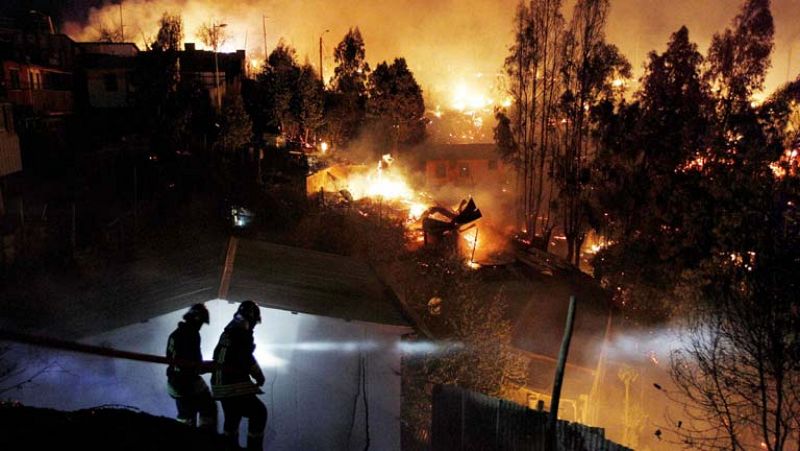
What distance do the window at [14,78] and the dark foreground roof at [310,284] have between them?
1911 centimetres

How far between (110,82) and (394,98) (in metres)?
17.9

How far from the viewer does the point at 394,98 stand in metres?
40.5

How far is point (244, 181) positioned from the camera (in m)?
25.2

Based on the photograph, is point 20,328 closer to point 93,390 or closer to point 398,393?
point 93,390

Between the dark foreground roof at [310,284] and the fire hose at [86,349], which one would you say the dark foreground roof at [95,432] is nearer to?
the fire hose at [86,349]

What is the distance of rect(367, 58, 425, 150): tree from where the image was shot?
40.5 metres

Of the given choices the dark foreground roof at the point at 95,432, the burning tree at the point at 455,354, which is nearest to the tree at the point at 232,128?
the burning tree at the point at 455,354

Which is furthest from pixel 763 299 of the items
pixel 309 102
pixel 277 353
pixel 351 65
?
pixel 351 65

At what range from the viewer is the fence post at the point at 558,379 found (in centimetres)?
548

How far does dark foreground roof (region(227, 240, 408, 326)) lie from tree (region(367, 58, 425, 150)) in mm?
28963

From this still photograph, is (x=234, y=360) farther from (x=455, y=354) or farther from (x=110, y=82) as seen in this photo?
(x=110, y=82)

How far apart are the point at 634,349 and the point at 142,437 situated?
17416mm

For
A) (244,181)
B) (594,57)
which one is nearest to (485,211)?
(594,57)

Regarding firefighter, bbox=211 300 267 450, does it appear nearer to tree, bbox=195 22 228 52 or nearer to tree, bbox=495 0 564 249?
tree, bbox=495 0 564 249
